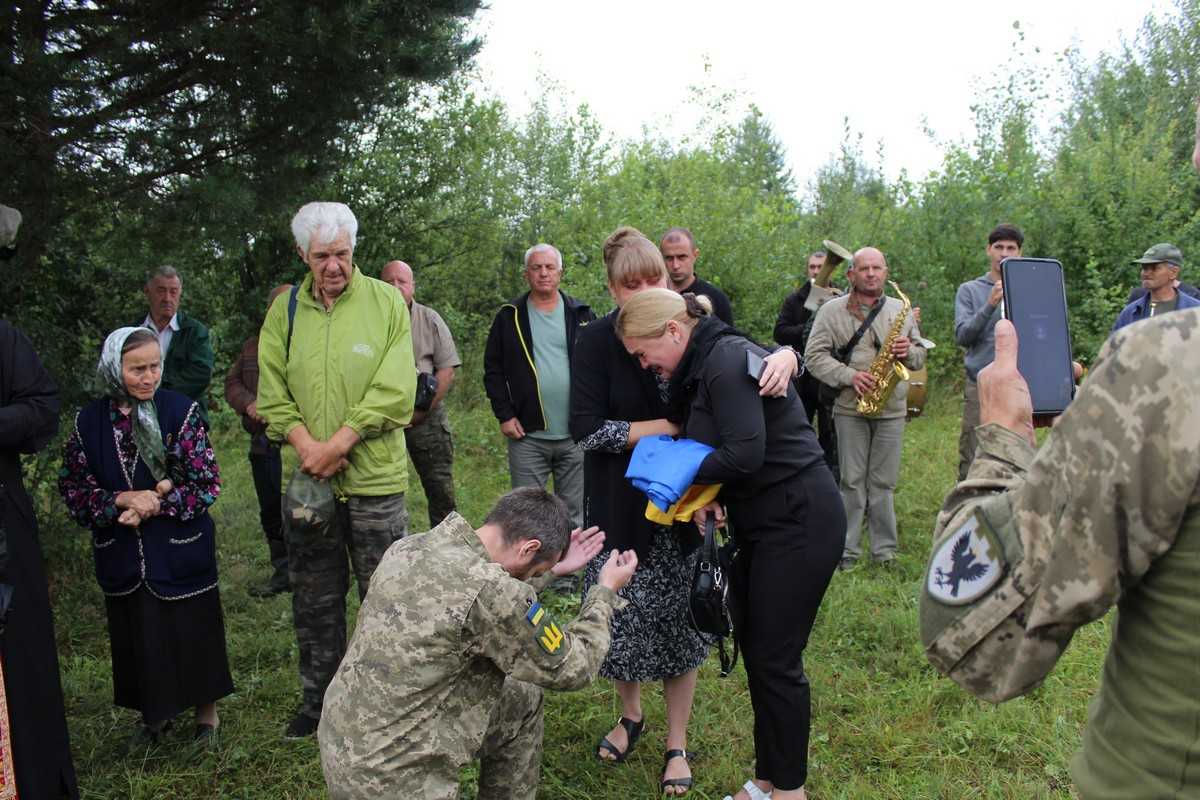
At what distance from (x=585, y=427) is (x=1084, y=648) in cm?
299

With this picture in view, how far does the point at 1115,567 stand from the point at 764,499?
188 cm

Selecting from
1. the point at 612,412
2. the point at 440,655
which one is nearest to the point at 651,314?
the point at 612,412

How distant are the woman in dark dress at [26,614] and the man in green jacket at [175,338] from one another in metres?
1.84

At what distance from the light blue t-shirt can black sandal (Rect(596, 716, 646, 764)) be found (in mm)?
2119

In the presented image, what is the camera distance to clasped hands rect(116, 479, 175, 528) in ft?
11.7

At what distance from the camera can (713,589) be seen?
10.2 feet

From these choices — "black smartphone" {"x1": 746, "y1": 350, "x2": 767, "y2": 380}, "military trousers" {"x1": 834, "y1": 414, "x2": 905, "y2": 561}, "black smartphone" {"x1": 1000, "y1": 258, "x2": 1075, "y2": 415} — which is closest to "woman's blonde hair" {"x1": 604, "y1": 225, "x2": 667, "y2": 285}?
"black smartphone" {"x1": 746, "y1": 350, "x2": 767, "y2": 380}

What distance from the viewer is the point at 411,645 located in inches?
98.5

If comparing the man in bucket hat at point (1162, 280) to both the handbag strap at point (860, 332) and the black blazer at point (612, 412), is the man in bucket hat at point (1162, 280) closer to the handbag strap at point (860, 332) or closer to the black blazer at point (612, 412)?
the handbag strap at point (860, 332)

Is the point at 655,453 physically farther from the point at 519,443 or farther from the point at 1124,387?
the point at 519,443

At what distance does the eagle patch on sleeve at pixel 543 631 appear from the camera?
253 cm

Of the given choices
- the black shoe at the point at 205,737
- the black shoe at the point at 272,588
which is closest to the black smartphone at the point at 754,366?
the black shoe at the point at 205,737

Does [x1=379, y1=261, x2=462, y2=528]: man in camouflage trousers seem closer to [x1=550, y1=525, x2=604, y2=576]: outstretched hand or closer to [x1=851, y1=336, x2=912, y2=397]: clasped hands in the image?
[x1=851, y1=336, x2=912, y2=397]: clasped hands

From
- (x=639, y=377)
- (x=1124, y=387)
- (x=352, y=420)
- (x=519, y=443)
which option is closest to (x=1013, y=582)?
(x=1124, y=387)
